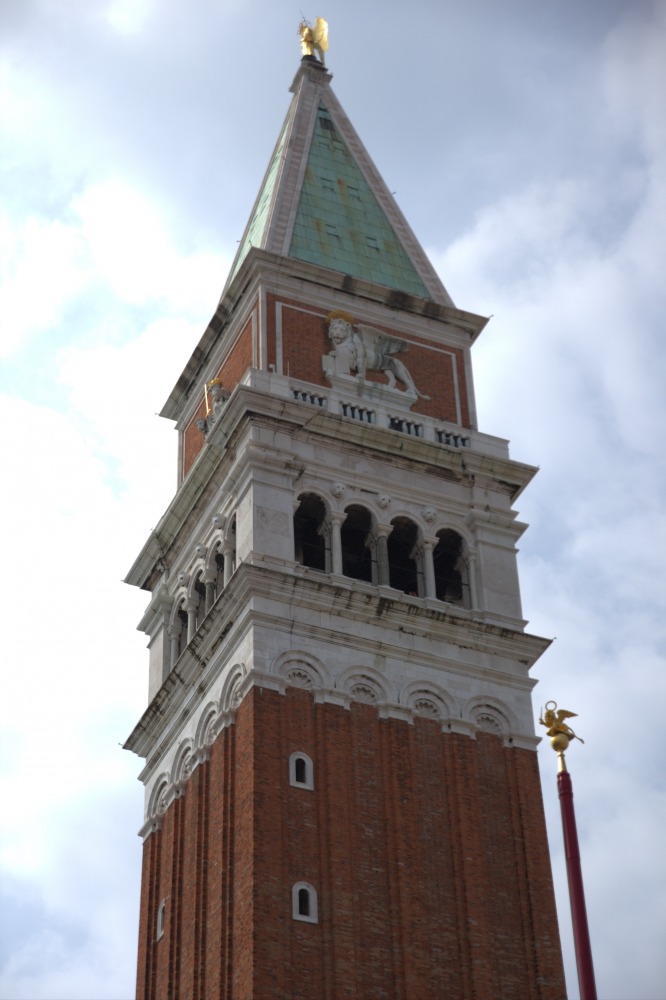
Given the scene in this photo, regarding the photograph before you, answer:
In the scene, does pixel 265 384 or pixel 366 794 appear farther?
pixel 265 384

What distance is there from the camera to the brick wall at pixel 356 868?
53.7 meters

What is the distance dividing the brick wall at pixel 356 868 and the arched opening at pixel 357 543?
572 cm

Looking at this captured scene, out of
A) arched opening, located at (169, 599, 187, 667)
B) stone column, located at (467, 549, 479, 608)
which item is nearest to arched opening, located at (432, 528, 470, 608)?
stone column, located at (467, 549, 479, 608)

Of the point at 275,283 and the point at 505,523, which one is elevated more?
the point at 275,283

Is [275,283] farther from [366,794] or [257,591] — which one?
[366,794]

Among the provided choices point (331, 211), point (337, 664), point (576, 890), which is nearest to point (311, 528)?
point (337, 664)

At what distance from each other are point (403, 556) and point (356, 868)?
11.9 meters

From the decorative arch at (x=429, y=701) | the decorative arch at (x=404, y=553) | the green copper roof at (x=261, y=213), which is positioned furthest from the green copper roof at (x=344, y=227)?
the decorative arch at (x=429, y=701)

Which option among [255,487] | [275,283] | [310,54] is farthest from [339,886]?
[310,54]

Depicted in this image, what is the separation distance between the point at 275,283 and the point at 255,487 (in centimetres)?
902

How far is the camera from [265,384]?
2559 inches

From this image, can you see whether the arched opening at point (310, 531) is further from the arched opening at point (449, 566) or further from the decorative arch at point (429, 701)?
the decorative arch at point (429, 701)

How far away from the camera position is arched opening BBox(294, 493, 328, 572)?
6347 cm

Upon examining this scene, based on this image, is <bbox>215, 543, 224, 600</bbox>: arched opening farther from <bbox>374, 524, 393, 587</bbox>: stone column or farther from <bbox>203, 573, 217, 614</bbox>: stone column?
<bbox>374, 524, 393, 587</bbox>: stone column
